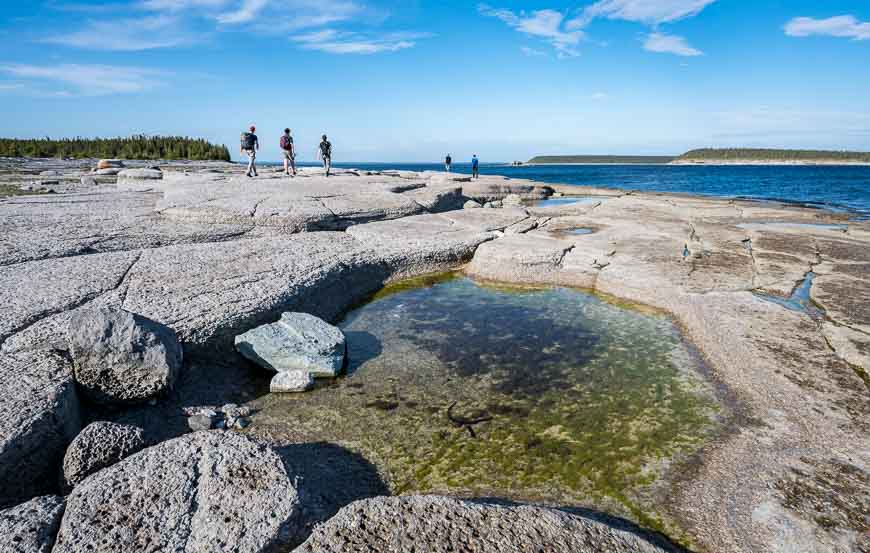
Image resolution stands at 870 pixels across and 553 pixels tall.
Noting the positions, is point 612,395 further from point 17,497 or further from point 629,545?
point 17,497

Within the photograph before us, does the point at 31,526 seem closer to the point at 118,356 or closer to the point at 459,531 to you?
the point at 118,356

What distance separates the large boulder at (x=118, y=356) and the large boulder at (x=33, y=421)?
15 cm

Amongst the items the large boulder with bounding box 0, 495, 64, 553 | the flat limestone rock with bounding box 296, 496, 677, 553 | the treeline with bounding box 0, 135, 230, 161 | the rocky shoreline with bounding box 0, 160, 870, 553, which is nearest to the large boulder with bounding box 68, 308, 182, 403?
the rocky shoreline with bounding box 0, 160, 870, 553

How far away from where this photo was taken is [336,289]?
599 cm

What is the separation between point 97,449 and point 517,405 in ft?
9.20

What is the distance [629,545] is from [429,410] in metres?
2.01

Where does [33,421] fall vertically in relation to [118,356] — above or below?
below

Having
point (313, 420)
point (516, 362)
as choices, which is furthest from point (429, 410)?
point (516, 362)

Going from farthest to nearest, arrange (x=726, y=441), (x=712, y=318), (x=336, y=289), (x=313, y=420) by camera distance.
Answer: (x=336, y=289) < (x=712, y=318) < (x=313, y=420) < (x=726, y=441)

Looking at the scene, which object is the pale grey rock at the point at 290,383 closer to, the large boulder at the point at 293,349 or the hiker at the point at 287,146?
the large boulder at the point at 293,349

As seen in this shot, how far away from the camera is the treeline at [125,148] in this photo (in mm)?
30375

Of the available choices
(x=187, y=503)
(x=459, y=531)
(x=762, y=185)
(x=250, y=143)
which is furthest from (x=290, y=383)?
(x=762, y=185)

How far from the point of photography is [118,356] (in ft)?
10.6

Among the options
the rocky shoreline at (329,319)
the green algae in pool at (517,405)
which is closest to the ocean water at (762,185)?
the rocky shoreline at (329,319)
